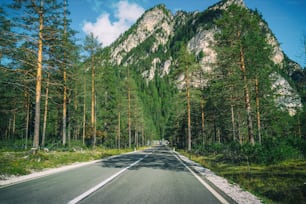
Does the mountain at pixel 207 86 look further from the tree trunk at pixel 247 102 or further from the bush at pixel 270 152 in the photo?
A: the bush at pixel 270 152

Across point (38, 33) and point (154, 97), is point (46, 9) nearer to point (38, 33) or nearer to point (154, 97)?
point (38, 33)

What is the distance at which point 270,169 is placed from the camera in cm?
1188

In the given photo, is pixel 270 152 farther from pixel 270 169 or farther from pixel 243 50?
pixel 243 50

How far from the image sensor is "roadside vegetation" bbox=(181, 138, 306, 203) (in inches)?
256

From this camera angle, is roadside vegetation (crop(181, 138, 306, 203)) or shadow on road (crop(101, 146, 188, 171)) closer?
roadside vegetation (crop(181, 138, 306, 203))

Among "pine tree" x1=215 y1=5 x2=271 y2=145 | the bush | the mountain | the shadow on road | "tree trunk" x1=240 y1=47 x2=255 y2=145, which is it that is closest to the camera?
the shadow on road

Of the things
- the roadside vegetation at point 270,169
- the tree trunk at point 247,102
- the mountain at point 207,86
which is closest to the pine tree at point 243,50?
the tree trunk at point 247,102

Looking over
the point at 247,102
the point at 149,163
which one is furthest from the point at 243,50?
the point at 149,163

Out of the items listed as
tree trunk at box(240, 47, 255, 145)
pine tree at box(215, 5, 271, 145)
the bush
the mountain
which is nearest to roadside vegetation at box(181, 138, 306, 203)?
the bush

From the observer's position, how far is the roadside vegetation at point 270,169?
650 centimetres

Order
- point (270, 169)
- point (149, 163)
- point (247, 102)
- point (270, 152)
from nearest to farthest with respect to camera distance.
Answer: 1. point (270, 169)
2. point (270, 152)
3. point (149, 163)
4. point (247, 102)

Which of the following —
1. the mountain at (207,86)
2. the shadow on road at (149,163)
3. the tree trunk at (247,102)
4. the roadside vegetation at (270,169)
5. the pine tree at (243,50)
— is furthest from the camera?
the mountain at (207,86)

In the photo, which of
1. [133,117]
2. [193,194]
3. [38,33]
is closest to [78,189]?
[193,194]

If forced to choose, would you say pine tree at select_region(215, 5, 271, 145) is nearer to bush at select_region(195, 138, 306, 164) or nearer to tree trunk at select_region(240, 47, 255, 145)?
tree trunk at select_region(240, 47, 255, 145)
